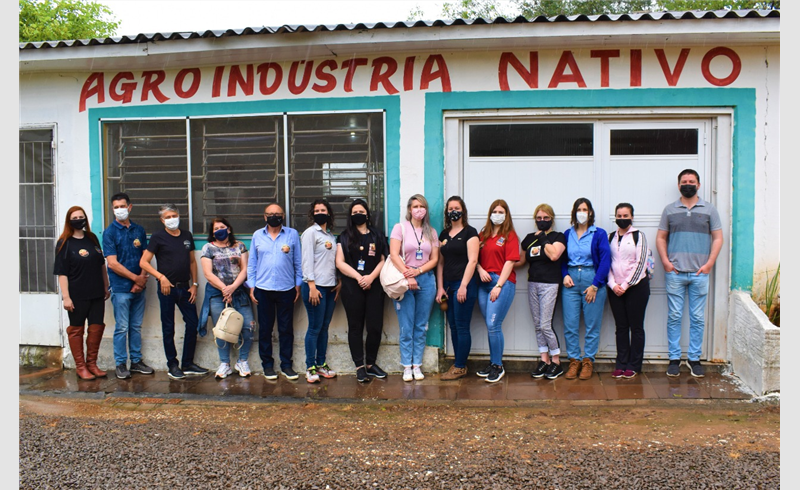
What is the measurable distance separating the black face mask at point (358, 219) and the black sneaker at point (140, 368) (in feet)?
9.84

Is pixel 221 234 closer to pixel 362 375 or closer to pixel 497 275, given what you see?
pixel 362 375

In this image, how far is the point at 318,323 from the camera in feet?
21.0

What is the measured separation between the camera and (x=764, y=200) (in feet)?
20.6

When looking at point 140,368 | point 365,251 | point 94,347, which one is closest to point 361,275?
point 365,251

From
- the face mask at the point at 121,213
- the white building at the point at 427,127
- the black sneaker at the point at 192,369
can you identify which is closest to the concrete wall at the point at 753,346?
the white building at the point at 427,127

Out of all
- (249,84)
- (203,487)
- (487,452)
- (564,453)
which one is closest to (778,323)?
(564,453)

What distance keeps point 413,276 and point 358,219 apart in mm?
842

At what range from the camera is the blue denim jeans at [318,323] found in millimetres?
6336

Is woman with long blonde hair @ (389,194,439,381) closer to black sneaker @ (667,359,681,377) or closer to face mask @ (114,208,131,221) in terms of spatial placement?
black sneaker @ (667,359,681,377)

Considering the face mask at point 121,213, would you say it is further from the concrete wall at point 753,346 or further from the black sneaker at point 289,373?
the concrete wall at point 753,346

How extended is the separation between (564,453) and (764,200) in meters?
3.80

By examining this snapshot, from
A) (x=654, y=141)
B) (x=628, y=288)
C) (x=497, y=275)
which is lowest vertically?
(x=628, y=288)

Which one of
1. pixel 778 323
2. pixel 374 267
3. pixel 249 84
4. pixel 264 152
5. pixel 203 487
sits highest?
pixel 249 84

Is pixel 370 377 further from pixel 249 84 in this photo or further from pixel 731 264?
pixel 731 264
